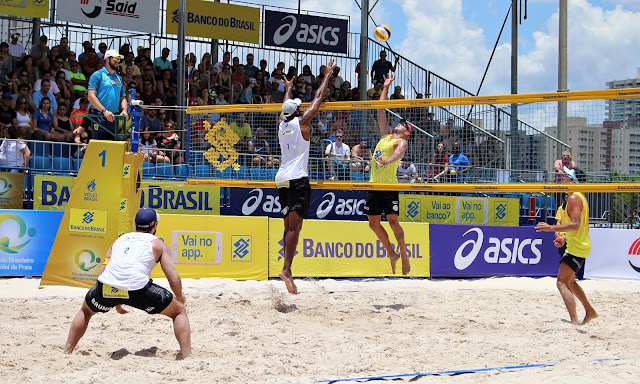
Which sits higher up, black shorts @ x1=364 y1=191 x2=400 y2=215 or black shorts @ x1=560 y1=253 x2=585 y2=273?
black shorts @ x1=364 y1=191 x2=400 y2=215

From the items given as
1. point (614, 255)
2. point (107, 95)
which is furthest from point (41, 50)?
point (614, 255)

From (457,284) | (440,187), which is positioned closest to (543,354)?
(440,187)

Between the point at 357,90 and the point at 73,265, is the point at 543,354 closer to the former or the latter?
the point at 73,265

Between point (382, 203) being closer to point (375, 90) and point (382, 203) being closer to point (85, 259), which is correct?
point (85, 259)

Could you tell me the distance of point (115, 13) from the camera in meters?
16.1

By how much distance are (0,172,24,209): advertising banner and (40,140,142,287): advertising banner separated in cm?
266

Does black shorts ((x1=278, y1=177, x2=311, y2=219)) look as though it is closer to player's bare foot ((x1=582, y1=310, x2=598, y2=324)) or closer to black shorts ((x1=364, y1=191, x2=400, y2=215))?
black shorts ((x1=364, y1=191, x2=400, y2=215))

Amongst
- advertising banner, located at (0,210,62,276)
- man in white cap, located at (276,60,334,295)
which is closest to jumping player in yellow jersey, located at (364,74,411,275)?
man in white cap, located at (276,60,334,295)

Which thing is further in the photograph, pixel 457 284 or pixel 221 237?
pixel 457 284

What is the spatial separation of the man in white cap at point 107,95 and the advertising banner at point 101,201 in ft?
1.16

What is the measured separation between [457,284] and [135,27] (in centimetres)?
942

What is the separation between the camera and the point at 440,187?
873cm

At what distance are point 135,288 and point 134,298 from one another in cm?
9

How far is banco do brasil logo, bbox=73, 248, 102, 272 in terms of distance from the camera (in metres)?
8.78
